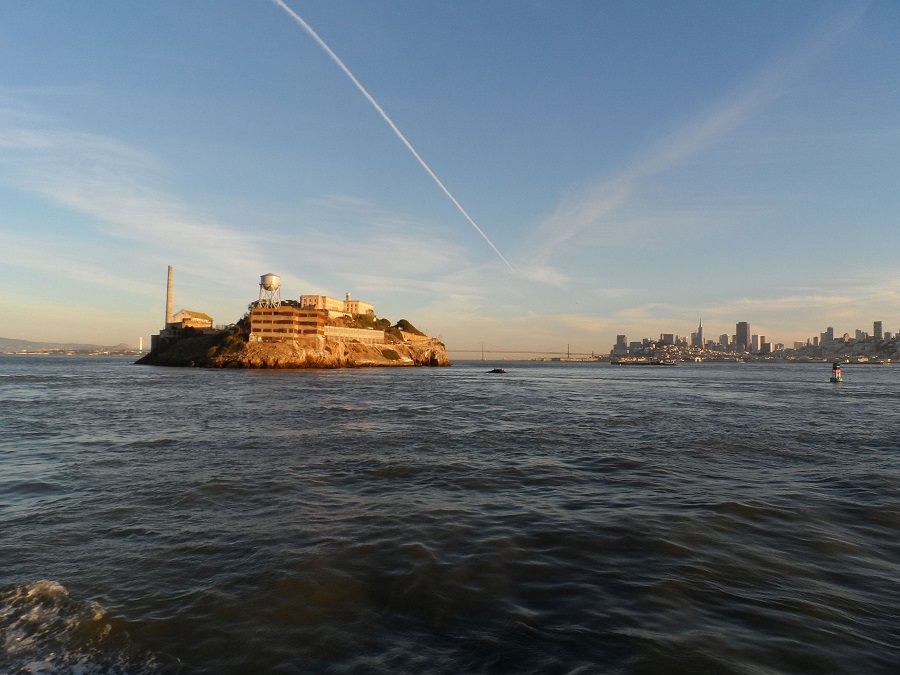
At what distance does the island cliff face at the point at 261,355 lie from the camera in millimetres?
121188

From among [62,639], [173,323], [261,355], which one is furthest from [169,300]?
[62,639]

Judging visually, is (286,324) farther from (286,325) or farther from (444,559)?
(444,559)

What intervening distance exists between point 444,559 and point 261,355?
12299cm

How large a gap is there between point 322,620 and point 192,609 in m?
1.87

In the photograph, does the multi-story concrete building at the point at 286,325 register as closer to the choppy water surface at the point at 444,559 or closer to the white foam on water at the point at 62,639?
the choppy water surface at the point at 444,559

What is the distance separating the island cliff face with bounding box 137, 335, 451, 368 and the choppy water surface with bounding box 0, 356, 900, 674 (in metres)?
108

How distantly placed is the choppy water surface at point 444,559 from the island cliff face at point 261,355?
108 m

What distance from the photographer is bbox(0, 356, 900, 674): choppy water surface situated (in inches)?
215

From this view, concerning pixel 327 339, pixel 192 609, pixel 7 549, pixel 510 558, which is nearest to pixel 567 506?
pixel 510 558

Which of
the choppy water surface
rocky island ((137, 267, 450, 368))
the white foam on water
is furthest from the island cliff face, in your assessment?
the white foam on water

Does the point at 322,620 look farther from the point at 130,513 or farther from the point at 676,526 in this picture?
the point at 676,526

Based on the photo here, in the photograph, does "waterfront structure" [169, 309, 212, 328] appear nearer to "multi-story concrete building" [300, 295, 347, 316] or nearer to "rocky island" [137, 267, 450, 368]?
"rocky island" [137, 267, 450, 368]

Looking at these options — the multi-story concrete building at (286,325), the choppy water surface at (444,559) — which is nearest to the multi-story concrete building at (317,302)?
the multi-story concrete building at (286,325)

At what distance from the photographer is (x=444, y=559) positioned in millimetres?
8172
